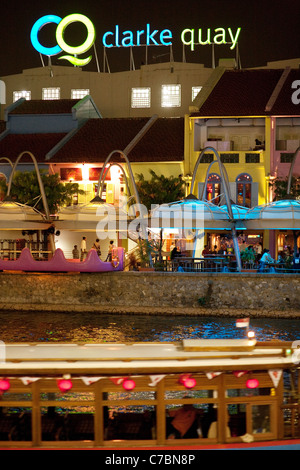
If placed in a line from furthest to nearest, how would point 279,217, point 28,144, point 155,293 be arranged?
point 28,144, point 155,293, point 279,217

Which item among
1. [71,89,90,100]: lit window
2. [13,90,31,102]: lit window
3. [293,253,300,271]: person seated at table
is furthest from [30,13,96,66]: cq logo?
[293,253,300,271]: person seated at table

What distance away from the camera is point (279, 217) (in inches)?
Answer: 1184

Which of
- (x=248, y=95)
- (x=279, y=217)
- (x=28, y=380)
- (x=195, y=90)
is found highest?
(x=195, y=90)

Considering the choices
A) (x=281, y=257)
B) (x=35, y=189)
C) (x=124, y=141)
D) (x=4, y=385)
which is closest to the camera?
(x=4, y=385)

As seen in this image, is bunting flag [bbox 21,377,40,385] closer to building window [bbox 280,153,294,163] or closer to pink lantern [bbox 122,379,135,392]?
pink lantern [bbox 122,379,135,392]

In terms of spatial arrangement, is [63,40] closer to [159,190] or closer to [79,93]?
[79,93]

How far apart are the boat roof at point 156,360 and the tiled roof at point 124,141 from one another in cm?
3188

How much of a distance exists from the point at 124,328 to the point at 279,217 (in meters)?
7.46

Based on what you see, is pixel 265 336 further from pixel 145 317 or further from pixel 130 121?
pixel 130 121

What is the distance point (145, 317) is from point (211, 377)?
2038 centimetres

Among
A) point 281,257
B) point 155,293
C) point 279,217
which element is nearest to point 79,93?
point 281,257

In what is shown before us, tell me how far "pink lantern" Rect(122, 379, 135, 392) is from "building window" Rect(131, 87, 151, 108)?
41.2 metres

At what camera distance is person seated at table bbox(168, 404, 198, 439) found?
10.5 metres
